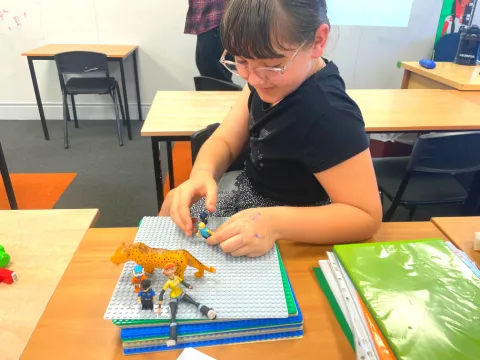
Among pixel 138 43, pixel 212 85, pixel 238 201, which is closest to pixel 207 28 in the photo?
pixel 212 85

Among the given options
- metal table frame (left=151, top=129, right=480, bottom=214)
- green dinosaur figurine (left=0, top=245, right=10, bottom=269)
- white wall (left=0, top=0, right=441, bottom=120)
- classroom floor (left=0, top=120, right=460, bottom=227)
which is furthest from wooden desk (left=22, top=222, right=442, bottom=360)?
white wall (left=0, top=0, right=441, bottom=120)

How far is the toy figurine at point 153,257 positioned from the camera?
580mm

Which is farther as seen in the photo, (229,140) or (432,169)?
(432,169)

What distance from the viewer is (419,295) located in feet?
1.87

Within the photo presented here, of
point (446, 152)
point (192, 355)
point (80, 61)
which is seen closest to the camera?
point (192, 355)

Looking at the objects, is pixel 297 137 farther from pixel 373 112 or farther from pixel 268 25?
pixel 373 112

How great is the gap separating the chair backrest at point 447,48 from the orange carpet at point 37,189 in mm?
3334

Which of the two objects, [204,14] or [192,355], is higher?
[204,14]

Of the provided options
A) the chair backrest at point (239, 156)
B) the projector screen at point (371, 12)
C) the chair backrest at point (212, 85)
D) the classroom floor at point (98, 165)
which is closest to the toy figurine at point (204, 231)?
the chair backrest at point (239, 156)

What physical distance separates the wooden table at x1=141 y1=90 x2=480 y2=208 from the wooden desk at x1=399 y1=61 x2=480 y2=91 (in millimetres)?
60

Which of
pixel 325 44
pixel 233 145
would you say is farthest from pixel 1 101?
pixel 325 44

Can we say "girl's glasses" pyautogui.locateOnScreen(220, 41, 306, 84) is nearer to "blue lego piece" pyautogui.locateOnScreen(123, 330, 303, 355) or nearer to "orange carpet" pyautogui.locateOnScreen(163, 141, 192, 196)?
"blue lego piece" pyautogui.locateOnScreen(123, 330, 303, 355)

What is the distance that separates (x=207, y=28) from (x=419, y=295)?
7.53ft

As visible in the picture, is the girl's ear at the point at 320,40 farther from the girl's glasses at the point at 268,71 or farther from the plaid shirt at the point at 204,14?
the plaid shirt at the point at 204,14
